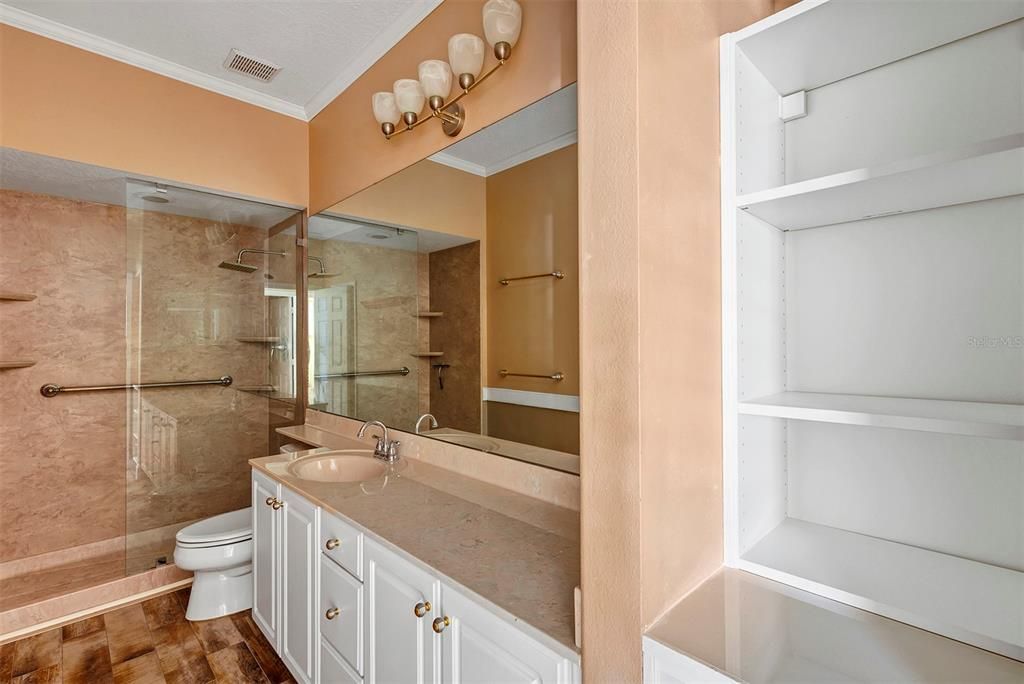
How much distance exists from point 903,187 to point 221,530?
2950 mm

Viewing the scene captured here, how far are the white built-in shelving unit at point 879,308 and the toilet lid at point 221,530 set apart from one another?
2.25 metres

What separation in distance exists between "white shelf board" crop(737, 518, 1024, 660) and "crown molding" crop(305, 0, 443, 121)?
2242 mm

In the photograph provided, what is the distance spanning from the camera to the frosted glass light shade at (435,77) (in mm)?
1862

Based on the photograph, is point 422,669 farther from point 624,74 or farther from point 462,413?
point 624,74

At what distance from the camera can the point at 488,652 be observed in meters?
1.05

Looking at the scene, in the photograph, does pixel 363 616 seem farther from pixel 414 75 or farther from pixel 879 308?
pixel 414 75

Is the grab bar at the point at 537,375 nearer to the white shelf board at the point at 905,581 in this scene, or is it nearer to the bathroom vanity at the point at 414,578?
the bathroom vanity at the point at 414,578

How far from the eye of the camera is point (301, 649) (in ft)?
5.87

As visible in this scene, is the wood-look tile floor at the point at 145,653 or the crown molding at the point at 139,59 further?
the crown molding at the point at 139,59

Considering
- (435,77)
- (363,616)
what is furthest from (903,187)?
(363,616)

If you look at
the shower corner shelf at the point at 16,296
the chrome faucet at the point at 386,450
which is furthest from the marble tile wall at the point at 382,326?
the shower corner shelf at the point at 16,296

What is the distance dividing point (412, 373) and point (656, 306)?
5.10ft

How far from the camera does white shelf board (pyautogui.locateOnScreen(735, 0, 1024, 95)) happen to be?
0.94m

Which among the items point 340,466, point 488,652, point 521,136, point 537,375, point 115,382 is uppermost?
point 521,136
